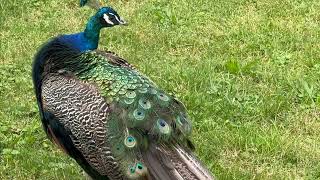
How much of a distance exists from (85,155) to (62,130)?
199mm

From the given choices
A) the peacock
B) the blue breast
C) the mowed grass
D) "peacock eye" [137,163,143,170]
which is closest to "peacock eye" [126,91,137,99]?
the peacock

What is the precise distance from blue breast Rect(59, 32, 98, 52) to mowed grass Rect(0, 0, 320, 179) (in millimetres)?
749

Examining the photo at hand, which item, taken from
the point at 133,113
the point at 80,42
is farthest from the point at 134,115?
the point at 80,42

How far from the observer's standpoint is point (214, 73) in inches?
223

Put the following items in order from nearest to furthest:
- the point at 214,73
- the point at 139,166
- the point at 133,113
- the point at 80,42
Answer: the point at 139,166
the point at 133,113
the point at 80,42
the point at 214,73

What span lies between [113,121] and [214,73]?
214 cm

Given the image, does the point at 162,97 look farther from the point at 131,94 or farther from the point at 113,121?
the point at 113,121

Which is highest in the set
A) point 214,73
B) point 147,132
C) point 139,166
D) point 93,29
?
point 93,29

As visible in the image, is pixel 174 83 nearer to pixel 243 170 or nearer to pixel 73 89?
pixel 243 170

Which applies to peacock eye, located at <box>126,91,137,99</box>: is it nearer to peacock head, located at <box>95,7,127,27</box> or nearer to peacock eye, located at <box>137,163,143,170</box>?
peacock eye, located at <box>137,163,143,170</box>

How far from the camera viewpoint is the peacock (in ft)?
11.8

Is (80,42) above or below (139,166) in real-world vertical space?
above

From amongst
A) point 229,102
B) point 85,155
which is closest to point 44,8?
point 229,102

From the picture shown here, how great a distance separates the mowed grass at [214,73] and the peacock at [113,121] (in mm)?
716
